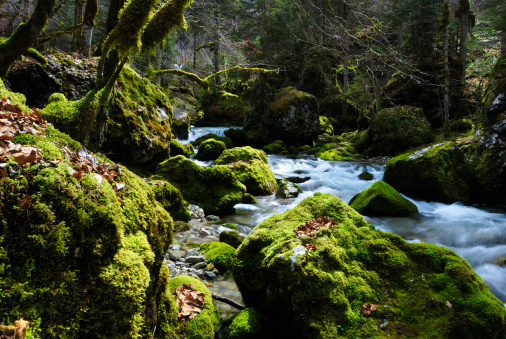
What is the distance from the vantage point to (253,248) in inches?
155

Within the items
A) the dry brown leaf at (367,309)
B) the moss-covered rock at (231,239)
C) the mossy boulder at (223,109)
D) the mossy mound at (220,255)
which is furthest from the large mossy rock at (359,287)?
the mossy boulder at (223,109)

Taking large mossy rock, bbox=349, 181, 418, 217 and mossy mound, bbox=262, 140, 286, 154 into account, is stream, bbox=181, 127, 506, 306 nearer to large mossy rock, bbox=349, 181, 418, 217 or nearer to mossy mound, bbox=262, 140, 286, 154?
large mossy rock, bbox=349, 181, 418, 217

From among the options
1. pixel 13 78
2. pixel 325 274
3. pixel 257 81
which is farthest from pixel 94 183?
pixel 257 81

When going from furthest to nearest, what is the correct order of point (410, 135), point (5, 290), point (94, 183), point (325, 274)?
point (410, 135), point (325, 274), point (94, 183), point (5, 290)

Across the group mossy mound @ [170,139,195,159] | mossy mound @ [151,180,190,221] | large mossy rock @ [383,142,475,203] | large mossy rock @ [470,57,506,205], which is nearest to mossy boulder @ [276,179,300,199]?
large mossy rock @ [383,142,475,203]

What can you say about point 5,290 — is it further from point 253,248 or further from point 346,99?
point 346,99

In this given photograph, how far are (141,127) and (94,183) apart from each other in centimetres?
836

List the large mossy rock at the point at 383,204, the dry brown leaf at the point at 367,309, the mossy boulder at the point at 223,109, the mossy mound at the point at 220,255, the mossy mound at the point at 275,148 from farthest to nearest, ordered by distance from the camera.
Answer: the mossy boulder at the point at 223,109 < the mossy mound at the point at 275,148 < the large mossy rock at the point at 383,204 < the mossy mound at the point at 220,255 < the dry brown leaf at the point at 367,309

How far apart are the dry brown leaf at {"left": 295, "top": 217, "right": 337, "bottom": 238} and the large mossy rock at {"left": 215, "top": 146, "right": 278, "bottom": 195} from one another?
6171mm

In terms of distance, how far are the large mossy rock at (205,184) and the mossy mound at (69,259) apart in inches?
251

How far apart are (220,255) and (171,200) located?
2402 mm

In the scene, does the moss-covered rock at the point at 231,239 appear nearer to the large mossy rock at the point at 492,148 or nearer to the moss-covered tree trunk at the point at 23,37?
the moss-covered tree trunk at the point at 23,37

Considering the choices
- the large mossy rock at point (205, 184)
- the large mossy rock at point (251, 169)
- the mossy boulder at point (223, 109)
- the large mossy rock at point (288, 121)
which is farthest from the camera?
the mossy boulder at point (223, 109)

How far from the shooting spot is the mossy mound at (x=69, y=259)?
1.30 metres
